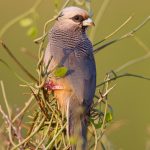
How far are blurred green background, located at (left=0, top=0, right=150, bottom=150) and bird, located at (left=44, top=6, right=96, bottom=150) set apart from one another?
2603 millimetres

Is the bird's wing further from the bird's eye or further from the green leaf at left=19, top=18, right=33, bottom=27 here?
the green leaf at left=19, top=18, right=33, bottom=27

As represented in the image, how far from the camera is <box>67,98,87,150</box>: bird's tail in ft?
9.31

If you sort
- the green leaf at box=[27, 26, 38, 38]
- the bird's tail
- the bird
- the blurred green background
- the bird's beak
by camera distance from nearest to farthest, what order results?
1. the green leaf at box=[27, 26, 38, 38]
2. the bird's tail
3. the bird
4. the bird's beak
5. the blurred green background

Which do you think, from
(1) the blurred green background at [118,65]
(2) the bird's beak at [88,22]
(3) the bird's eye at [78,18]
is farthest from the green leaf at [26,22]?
(1) the blurred green background at [118,65]

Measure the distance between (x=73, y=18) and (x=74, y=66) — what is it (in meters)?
0.44

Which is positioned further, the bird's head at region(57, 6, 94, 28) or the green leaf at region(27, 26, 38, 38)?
the bird's head at region(57, 6, 94, 28)

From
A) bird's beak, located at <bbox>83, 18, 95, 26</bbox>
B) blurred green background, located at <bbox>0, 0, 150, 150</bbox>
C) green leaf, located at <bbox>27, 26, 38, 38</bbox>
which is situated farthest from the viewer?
blurred green background, located at <bbox>0, 0, 150, 150</bbox>

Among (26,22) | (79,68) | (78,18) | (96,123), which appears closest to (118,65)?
(78,18)

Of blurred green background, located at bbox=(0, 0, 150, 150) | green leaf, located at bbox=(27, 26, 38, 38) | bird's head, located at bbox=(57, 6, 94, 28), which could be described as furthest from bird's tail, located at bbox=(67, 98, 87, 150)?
blurred green background, located at bbox=(0, 0, 150, 150)

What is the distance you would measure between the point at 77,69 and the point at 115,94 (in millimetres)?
5400

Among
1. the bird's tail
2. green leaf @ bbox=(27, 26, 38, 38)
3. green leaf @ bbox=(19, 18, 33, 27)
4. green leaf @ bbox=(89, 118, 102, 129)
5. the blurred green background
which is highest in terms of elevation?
green leaf @ bbox=(19, 18, 33, 27)

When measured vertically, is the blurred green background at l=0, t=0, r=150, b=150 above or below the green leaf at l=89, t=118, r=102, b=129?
below

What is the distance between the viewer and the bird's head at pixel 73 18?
350cm

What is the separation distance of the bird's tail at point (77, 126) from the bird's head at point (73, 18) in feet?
1.91
